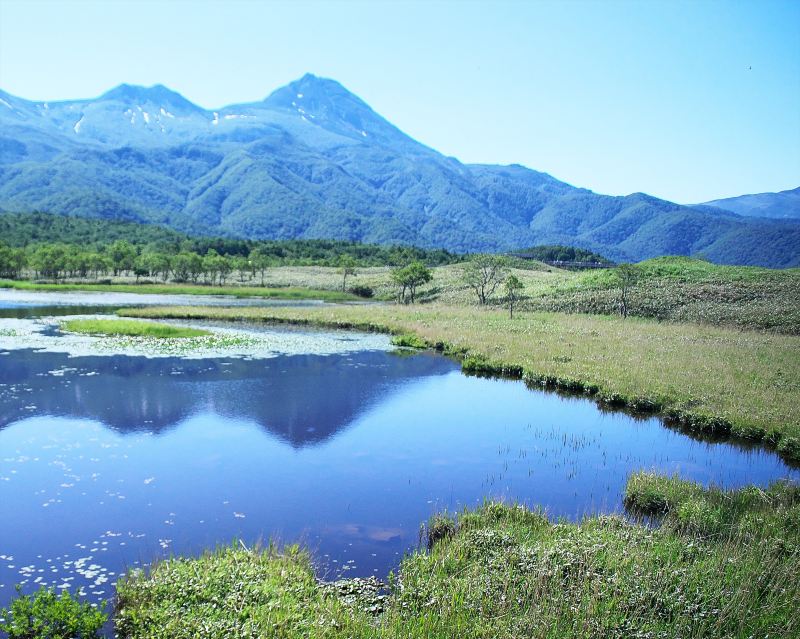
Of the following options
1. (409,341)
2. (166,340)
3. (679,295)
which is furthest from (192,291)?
(679,295)

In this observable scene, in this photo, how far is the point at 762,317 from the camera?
215ft

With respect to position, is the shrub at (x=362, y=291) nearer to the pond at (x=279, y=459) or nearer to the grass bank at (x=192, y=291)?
the grass bank at (x=192, y=291)

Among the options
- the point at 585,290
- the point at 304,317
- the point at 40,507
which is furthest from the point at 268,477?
the point at 585,290

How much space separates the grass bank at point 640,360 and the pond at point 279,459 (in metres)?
1.77

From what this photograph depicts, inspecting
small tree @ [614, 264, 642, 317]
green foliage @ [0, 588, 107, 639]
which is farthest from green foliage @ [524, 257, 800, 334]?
green foliage @ [0, 588, 107, 639]

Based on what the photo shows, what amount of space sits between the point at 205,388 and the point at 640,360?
28.7 meters

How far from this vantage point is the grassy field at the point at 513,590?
11.1 meters

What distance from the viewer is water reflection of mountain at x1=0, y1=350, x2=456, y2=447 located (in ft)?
94.8

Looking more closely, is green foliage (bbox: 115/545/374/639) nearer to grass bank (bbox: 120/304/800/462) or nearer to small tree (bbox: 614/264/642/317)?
grass bank (bbox: 120/304/800/462)

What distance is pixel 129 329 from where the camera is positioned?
55.3 meters

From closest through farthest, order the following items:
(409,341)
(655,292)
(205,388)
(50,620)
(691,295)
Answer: (50,620) → (205,388) → (409,341) → (691,295) → (655,292)

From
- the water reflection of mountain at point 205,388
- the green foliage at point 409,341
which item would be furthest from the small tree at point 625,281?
the water reflection of mountain at point 205,388

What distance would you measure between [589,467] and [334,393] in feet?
54.2

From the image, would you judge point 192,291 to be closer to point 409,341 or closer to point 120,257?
point 120,257
